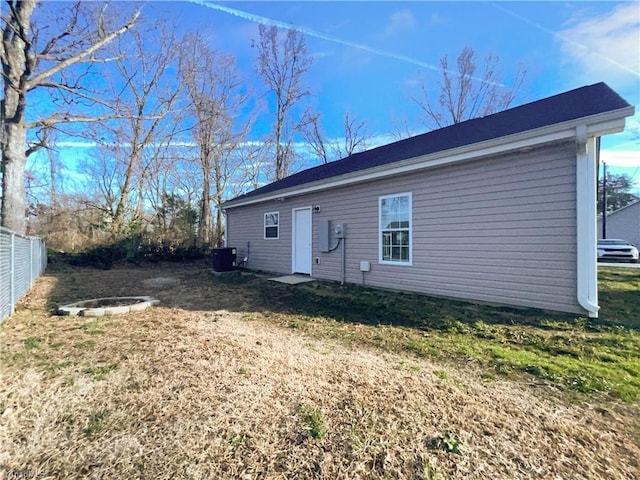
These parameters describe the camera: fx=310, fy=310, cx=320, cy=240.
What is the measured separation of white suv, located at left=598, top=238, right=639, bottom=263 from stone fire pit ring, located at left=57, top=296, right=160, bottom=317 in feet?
72.9

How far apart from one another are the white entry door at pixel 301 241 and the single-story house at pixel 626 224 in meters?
28.0

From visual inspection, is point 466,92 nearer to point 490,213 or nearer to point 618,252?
point 618,252

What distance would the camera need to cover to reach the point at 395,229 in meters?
6.88

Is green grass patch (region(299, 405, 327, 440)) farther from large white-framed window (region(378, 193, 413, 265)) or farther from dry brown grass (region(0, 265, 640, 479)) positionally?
large white-framed window (region(378, 193, 413, 265))

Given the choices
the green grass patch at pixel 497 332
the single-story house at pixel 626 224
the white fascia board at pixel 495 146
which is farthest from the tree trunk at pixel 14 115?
the single-story house at pixel 626 224

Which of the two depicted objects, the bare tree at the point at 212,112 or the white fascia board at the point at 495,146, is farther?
the bare tree at the point at 212,112

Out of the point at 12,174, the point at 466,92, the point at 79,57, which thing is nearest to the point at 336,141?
the point at 466,92

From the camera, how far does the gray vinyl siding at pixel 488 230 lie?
15.3ft

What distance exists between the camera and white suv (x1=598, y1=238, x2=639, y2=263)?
1666cm

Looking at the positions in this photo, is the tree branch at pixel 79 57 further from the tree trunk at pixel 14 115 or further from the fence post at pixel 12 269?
the fence post at pixel 12 269

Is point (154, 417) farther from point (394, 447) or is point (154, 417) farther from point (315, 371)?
point (394, 447)

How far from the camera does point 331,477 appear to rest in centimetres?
161

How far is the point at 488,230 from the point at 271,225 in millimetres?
7054

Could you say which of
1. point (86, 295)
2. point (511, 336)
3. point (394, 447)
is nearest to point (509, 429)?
point (394, 447)
